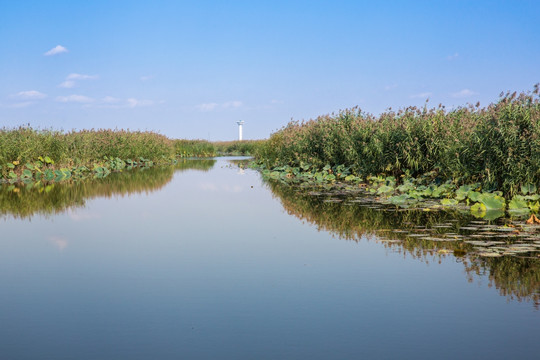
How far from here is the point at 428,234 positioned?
23.5ft

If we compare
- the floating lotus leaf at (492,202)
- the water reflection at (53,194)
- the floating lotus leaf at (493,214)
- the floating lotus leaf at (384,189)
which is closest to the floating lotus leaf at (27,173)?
the water reflection at (53,194)

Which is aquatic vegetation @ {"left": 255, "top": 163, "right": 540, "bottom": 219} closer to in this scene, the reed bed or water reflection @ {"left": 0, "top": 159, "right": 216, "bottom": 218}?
water reflection @ {"left": 0, "top": 159, "right": 216, "bottom": 218}

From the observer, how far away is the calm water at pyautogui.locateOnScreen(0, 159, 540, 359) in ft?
11.1

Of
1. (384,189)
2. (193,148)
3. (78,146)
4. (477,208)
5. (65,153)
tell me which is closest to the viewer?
(477,208)

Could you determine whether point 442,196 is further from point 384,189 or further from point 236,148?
point 236,148

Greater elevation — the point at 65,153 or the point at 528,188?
the point at 65,153

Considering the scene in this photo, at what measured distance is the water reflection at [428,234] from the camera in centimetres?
495

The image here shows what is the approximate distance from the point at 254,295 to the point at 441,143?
901cm

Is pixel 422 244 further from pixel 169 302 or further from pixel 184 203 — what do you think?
pixel 184 203

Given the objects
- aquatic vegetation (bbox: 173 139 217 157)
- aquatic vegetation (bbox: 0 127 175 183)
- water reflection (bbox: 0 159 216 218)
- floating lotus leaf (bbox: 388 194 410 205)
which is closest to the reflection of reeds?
floating lotus leaf (bbox: 388 194 410 205)

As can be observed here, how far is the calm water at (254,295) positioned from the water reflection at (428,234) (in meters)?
0.03

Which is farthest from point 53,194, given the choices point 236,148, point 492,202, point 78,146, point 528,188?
point 236,148

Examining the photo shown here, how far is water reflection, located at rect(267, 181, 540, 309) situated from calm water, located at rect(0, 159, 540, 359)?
0.03 meters

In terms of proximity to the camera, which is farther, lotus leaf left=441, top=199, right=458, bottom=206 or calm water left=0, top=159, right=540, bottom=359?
lotus leaf left=441, top=199, right=458, bottom=206
